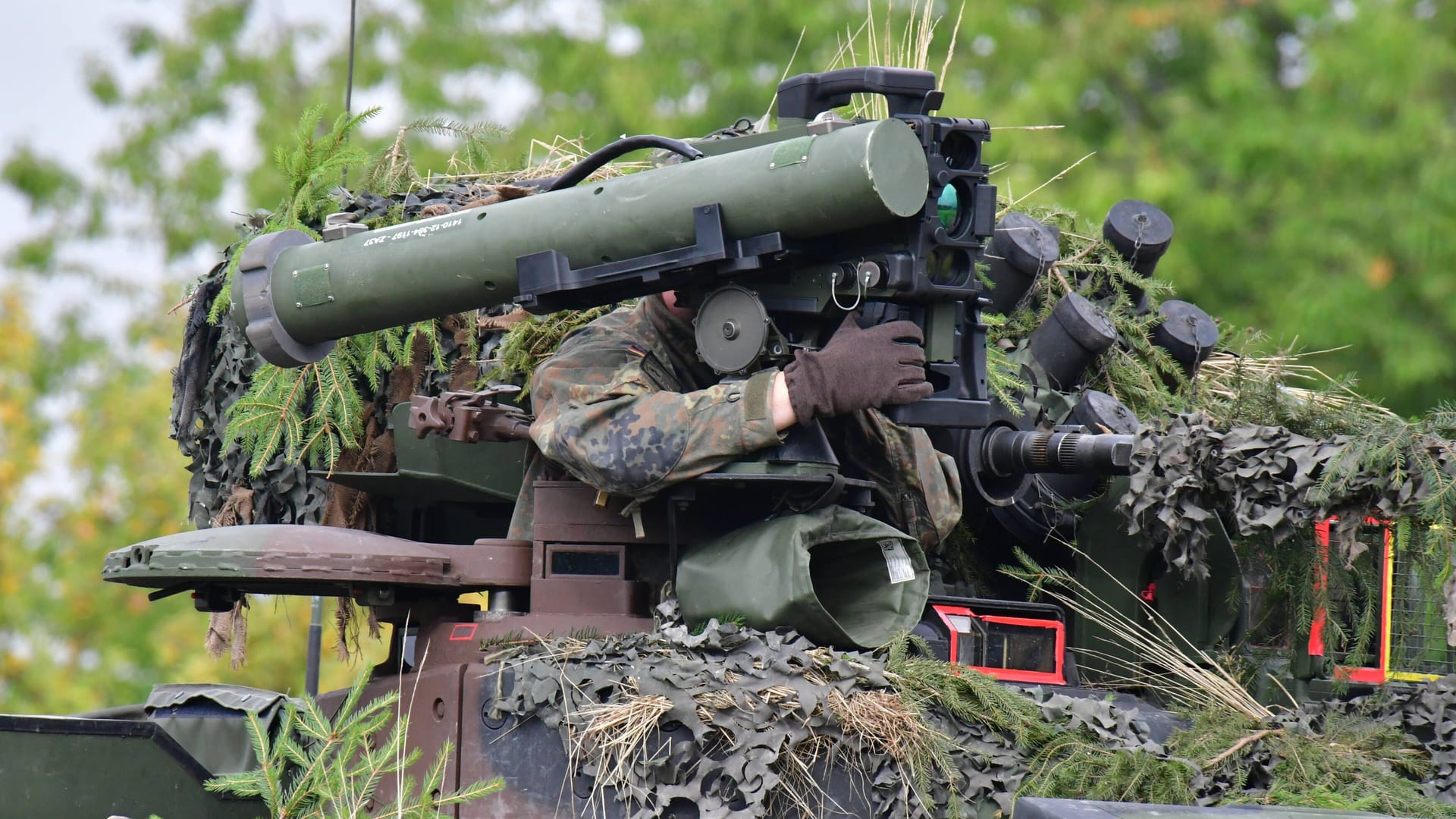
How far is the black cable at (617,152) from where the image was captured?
5.42 metres

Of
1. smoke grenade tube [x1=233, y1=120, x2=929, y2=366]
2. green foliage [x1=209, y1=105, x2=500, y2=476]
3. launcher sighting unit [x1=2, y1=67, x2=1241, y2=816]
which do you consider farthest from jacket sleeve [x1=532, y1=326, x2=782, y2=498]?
green foliage [x1=209, y1=105, x2=500, y2=476]

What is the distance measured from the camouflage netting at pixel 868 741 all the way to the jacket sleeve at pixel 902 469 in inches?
34.0

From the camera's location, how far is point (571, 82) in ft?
51.5

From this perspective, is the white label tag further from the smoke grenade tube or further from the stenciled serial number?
the stenciled serial number

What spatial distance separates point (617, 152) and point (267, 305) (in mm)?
1168

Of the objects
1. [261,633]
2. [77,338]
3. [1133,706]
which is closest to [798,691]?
[1133,706]

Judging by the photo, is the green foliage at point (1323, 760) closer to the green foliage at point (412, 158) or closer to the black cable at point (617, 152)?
the black cable at point (617, 152)

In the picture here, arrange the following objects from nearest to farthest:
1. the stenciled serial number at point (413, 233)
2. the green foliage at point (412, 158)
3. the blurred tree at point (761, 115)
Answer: the stenciled serial number at point (413, 233)
the green foliage at point (412, 158)
the blurred tree at point (761, 115)

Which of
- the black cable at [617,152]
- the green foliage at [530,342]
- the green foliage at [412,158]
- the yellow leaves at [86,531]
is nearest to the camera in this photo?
the black cable at [617,152]

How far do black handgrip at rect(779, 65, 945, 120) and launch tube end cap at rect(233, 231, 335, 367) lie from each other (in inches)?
62.9

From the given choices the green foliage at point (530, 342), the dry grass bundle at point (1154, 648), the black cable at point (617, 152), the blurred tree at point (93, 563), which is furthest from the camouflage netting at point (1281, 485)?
the blurred tree at point (93, 563)

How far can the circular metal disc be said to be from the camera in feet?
17.1

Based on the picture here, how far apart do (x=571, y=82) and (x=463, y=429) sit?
34.7ft

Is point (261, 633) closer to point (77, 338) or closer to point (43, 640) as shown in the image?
point (43, 640)
